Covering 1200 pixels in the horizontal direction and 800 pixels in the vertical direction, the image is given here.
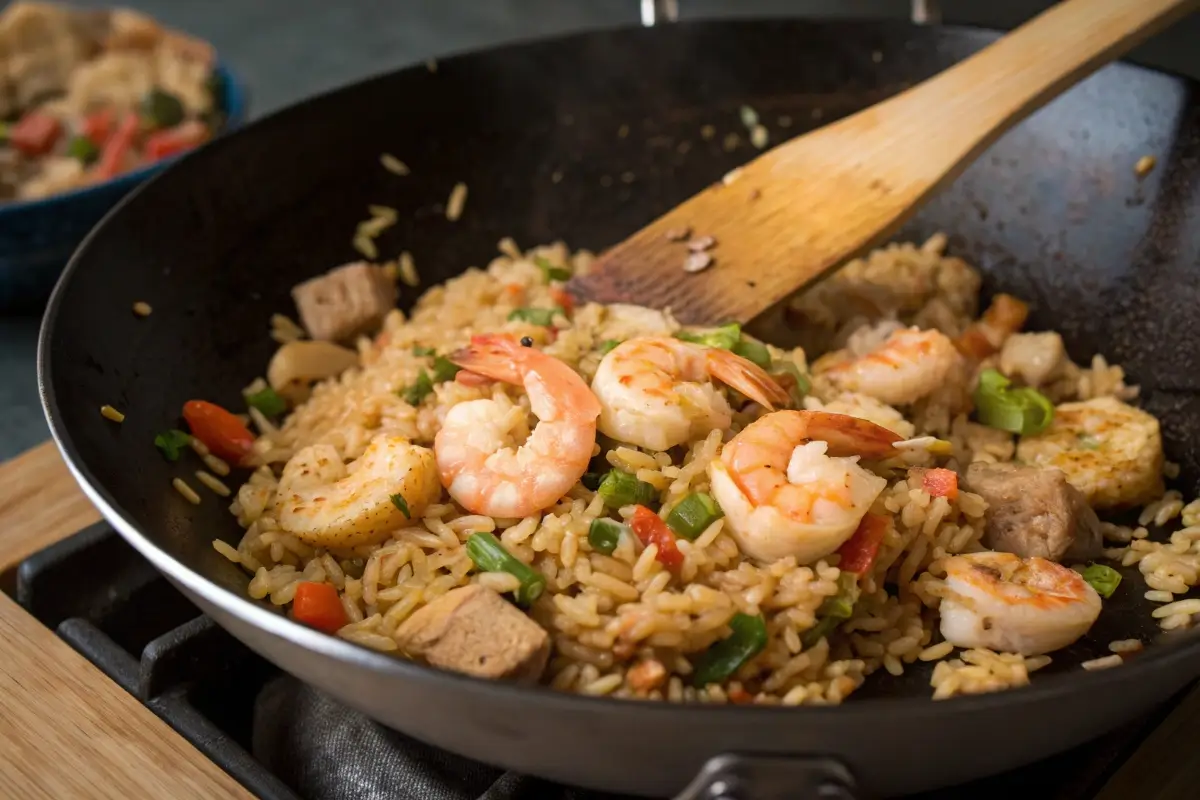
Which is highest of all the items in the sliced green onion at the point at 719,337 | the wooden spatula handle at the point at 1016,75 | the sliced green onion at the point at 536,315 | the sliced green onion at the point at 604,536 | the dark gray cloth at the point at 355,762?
the wooden spatula handle at the point at 1016,75

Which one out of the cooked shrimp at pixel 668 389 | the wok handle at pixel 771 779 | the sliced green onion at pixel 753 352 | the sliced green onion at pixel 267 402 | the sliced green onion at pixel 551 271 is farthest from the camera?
the sliced green onion at pixel 551 271

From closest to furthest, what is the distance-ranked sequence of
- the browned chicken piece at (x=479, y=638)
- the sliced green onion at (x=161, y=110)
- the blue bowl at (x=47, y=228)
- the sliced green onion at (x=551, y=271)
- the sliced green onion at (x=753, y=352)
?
the browned chicken piece at (x=479, y=638) < the sliced green onion at (x=753, y=352) < the sliced green onion at (x=551, y=271) < the blue bowl at (x=47, y=228) < the sliced green onion at (x=161, y=110)

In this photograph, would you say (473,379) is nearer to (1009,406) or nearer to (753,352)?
(753,352)

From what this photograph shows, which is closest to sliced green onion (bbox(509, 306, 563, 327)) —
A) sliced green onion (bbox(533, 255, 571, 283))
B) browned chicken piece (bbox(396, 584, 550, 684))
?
sliced green onion (bbox(533, 255, 571, 283))

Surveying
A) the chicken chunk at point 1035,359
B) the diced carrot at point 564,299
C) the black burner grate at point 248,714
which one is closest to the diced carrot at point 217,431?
the black burner grate at point 248,714

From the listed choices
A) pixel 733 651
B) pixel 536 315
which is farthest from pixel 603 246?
pixel 733 651

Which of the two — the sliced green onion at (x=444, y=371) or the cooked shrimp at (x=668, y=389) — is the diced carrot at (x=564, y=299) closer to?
the sliced green onion at (x=444, y=371)

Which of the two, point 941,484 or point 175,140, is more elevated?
point 175,140
